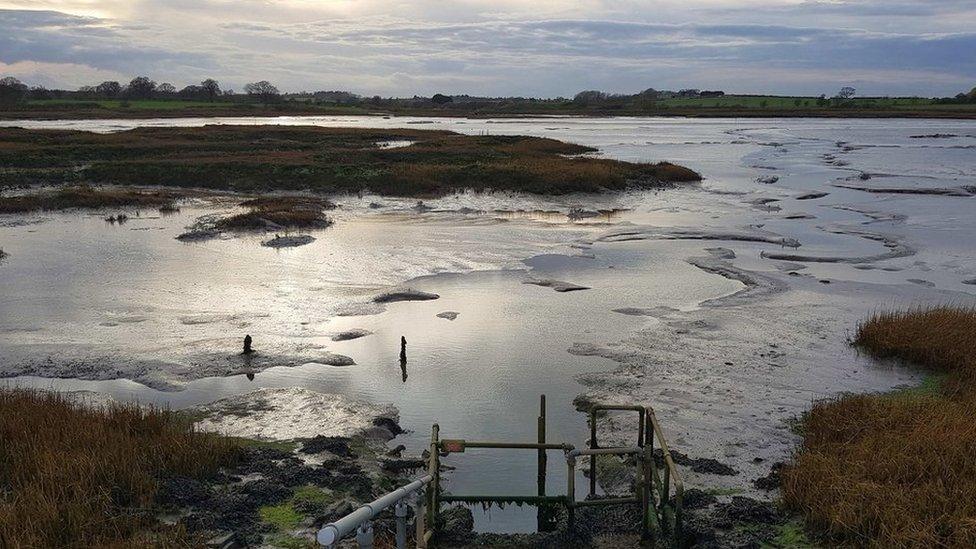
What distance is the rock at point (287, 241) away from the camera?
28250mm

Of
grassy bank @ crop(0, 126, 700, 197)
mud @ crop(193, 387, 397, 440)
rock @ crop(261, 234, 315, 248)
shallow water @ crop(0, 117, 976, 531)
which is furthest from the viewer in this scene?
grassy bank @ crop(0, 126, 700, 197)

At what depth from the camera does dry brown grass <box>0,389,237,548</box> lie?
26.2ft

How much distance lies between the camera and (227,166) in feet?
162

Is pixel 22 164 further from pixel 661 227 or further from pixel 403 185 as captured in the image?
pixel 661 227

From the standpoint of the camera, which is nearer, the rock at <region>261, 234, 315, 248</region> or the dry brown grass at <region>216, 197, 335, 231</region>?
the rock at <region>261, 234, 315, 248</region>

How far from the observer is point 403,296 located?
68.4 feet

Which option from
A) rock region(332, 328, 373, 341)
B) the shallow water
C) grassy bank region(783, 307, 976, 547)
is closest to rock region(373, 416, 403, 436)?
the shallow water

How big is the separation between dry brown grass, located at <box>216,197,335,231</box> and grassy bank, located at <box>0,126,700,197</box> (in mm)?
7894

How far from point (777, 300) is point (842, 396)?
7.16 metres

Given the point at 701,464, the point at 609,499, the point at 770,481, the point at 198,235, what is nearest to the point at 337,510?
the point at 609,499

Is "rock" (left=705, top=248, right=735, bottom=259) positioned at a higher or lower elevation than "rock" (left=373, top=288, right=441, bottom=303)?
higher

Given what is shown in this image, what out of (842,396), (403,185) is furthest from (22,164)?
(842,396)

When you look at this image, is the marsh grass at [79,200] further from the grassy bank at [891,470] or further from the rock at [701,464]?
the grassy bank at [891,470]

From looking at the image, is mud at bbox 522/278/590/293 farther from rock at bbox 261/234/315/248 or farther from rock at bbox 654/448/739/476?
rock at bbox 654/448/739/476
